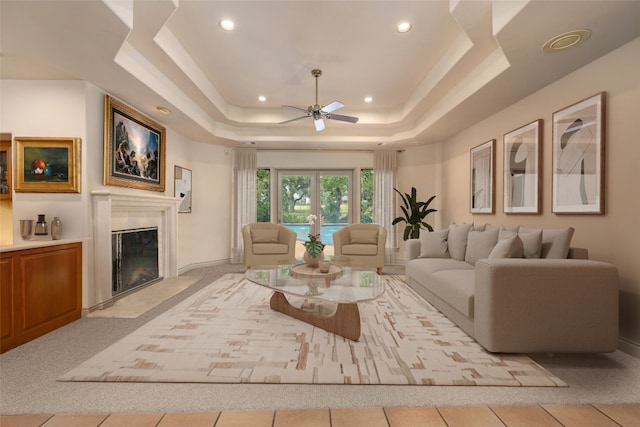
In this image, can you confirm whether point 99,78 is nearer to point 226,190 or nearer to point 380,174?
point 226,190

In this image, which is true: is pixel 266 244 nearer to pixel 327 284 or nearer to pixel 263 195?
pixel 263 195

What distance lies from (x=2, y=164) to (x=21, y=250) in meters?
1.52

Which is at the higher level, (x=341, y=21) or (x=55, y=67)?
(x=341, y=21)

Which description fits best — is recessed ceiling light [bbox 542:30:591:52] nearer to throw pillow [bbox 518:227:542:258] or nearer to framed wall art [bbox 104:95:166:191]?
throw pillow [bbox 518:227:542:258]

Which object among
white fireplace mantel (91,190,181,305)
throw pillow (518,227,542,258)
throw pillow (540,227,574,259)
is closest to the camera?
throw pillow (540,227,574,259)

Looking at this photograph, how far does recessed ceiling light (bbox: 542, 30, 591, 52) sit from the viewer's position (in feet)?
7.73

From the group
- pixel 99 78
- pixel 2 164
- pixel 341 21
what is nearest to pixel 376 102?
pixel 341 21

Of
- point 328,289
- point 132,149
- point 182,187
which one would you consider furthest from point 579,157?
point 182,187

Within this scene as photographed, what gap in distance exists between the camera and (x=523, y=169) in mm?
3697

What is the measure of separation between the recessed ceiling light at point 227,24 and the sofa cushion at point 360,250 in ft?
12.2

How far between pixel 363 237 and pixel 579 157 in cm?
342

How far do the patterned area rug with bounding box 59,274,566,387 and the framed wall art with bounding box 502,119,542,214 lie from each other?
1.81 m

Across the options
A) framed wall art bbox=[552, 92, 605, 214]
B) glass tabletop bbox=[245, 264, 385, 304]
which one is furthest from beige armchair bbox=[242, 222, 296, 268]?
framed wall art bbox=[552, 92, 605, 214]

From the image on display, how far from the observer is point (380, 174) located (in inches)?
258
